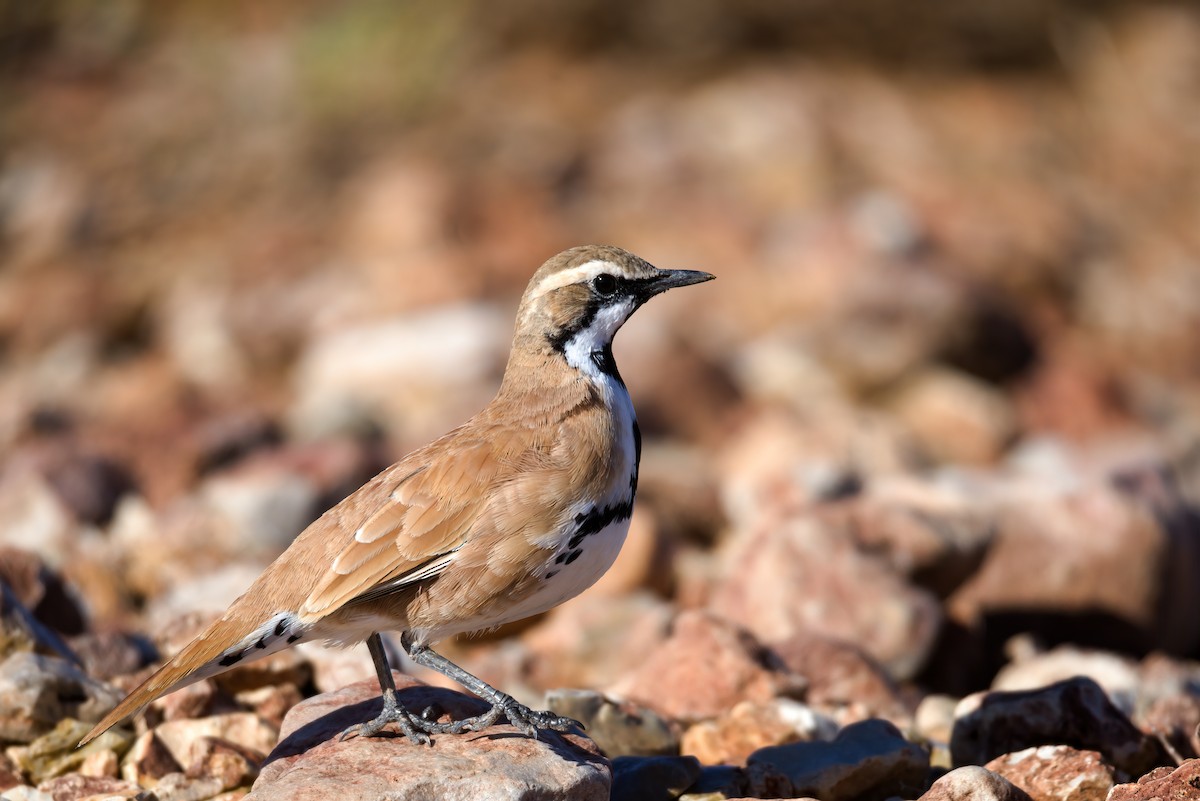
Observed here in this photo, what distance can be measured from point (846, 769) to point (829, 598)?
9.84 ft

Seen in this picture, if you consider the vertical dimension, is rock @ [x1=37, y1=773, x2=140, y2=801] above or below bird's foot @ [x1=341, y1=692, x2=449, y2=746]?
below

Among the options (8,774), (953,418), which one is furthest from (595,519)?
(953,418)

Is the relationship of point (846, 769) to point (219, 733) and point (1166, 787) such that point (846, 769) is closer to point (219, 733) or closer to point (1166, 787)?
point (1166, 787)

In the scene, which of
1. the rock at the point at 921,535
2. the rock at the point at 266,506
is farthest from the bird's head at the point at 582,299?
the rock at the point at 266,506

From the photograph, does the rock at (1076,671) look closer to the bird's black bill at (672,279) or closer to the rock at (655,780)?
the rock at (655,780)

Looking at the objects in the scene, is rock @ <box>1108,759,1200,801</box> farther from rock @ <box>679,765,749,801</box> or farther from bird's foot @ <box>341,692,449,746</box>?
bird's foot @ <box>341,692,449,746</box>

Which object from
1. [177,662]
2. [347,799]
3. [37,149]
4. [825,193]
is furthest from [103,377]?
[347,799]

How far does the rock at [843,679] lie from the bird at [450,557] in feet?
7.14

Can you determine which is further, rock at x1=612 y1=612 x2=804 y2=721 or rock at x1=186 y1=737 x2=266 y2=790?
rock at x1=612 y1=612 x2=804 y2=721

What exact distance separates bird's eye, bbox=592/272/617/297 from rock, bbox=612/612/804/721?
6.42 ft

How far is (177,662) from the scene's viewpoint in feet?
20.0

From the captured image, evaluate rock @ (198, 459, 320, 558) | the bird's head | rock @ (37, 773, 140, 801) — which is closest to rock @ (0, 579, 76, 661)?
rock @ (37, 773, 140, 801)

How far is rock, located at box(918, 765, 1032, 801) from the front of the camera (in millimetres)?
5801

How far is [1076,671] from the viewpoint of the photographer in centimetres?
894
